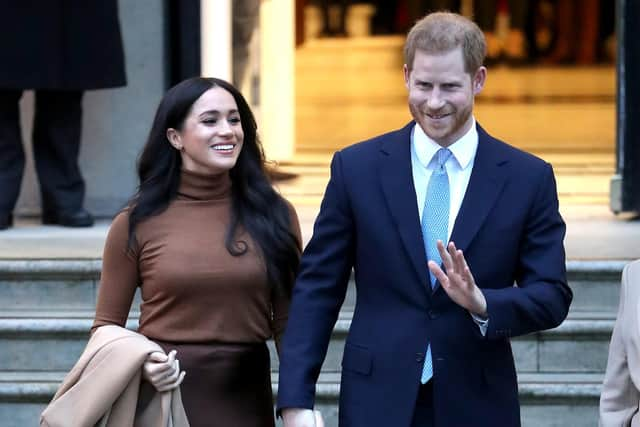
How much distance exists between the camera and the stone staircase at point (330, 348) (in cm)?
568

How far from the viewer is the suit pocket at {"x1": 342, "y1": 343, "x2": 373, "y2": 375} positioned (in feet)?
12.0

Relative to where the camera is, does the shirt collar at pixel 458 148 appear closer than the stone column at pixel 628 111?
Yes

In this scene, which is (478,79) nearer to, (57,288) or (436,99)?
Answer: (436,99)

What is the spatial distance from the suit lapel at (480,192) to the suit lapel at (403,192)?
92 millimetres

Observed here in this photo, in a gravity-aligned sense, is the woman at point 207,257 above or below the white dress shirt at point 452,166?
below

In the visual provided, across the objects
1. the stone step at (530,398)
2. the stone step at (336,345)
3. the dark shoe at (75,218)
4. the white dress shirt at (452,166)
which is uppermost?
the white dress shirt at (452,166)

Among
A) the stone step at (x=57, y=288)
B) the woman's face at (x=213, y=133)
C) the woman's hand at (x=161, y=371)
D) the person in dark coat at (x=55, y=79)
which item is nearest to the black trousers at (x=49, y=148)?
the person in dark coat at (x=55, y=79)

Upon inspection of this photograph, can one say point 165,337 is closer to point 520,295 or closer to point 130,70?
point 520,295

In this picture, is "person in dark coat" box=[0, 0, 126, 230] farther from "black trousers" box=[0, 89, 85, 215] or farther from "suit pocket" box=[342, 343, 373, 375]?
"suit pocket" box=[342, 343, 373, 375]

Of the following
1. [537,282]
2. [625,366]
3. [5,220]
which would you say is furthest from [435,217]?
Answer: [5,220]

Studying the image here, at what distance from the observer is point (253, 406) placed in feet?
13.4

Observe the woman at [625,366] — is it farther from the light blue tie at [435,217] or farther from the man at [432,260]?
the light blue tie at [435,217]

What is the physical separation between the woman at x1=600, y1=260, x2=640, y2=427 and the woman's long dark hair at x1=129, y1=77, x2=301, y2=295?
961 mm

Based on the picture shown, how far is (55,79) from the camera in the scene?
6.88 metres
